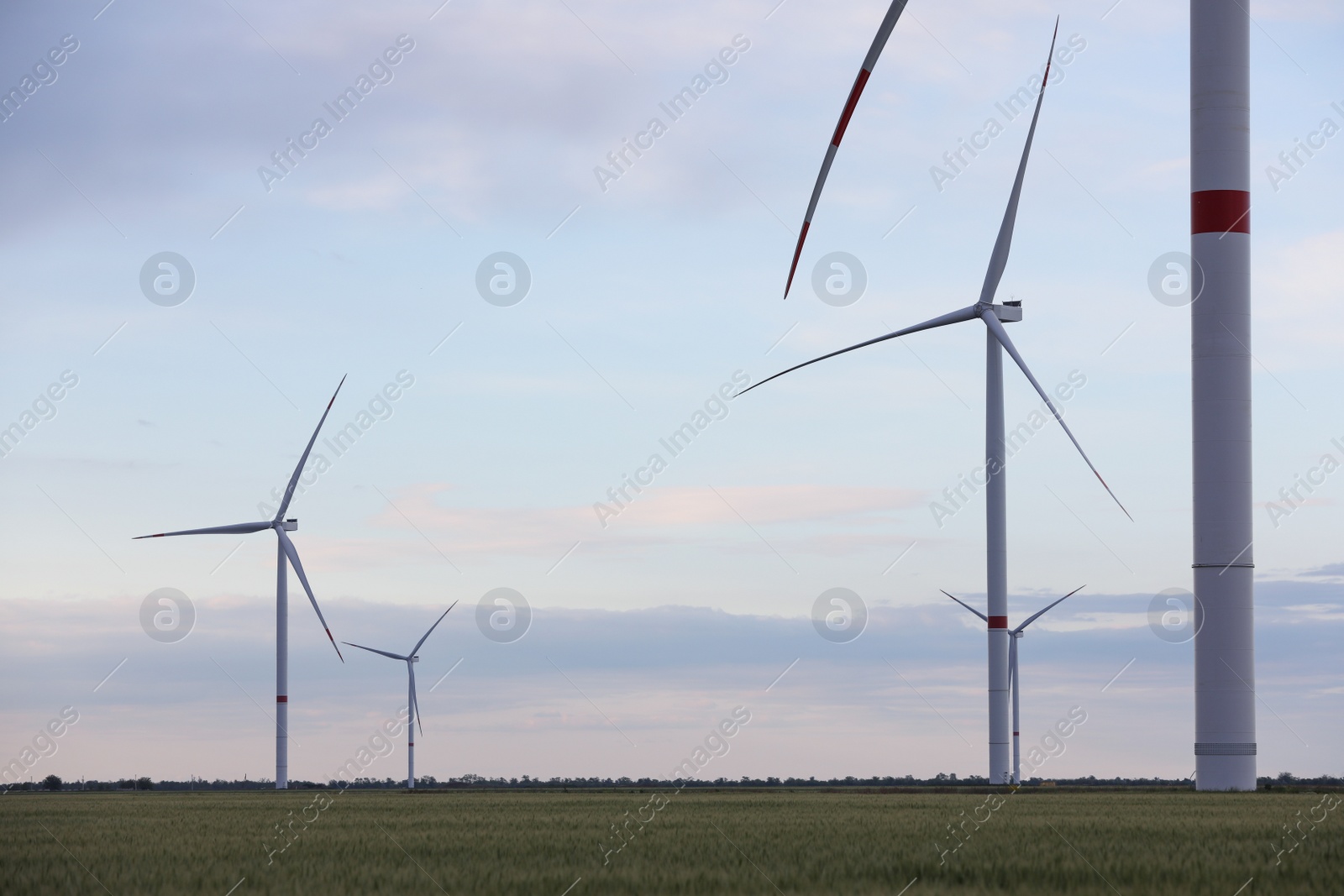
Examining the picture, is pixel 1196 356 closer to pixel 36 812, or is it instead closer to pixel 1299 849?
pixel 1299 849

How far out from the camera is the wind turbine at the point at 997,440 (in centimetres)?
6269

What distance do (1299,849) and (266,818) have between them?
29636 millimetres

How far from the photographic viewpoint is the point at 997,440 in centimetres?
6494

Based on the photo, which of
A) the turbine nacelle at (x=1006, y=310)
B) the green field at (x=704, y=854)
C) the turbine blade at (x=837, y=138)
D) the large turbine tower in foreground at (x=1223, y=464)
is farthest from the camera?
the turbine nacelle at (x=1006, y=310)

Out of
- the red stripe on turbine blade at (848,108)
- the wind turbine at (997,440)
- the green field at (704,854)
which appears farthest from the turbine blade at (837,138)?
the wind turbine at (997,440)

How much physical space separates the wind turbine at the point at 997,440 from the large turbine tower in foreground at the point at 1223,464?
798 centimetres

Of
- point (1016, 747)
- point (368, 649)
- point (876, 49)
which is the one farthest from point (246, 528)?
point (876, 49)

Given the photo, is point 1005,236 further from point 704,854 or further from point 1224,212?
point 704,854

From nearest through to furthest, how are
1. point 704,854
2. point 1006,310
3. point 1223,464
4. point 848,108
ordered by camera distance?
1. point 704,854
2. point 848,108
3. point 1223,464
4. point 1006,310

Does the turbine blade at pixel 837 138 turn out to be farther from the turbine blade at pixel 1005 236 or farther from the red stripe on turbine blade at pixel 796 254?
the turbine blade at pixel 1005 236

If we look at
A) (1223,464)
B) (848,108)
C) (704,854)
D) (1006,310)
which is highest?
(1006,310)

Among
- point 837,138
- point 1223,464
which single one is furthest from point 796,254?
point 1223,464

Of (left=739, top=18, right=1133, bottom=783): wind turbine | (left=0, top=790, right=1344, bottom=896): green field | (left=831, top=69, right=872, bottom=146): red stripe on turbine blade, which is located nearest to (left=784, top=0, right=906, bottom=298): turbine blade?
(left=831, top=69, right=872, bottom=146): red stripe on turbine blade

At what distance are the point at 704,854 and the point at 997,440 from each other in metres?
43.4
